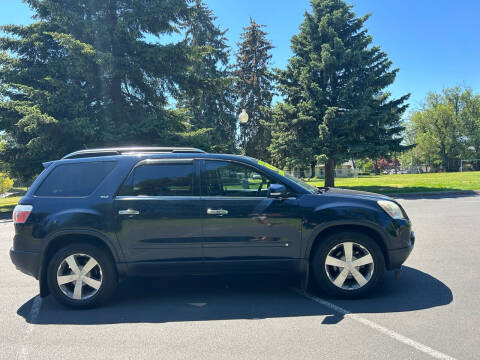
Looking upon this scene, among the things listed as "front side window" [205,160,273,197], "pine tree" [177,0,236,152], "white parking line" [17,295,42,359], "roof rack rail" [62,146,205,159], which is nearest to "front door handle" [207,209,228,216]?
"front side window" [205,160,273,197]

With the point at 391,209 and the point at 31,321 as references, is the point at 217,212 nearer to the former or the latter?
the point at 391,209

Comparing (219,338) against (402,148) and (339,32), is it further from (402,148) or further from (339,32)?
(339,32)

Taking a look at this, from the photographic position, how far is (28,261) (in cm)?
391

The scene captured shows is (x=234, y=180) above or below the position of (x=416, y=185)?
above

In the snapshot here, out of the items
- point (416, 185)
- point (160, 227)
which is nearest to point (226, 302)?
point (160, 227)

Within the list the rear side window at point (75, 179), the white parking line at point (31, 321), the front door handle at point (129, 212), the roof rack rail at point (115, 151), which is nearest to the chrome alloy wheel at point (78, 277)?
the white parking line at point (31, 321)

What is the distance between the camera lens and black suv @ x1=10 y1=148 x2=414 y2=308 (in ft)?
12.8

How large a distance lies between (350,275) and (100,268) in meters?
2.96

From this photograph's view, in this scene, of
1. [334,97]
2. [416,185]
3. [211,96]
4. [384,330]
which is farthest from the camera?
[211,96]

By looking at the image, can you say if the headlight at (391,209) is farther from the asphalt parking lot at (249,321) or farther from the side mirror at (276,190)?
the side mirror at (276,190)

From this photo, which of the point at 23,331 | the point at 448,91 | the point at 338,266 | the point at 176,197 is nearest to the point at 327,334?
the point at 338,266

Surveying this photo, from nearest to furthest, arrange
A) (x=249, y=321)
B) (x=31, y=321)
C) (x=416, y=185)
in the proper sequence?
(x=249, y=321) → (x=31, y=321) → (x=416, y=185)

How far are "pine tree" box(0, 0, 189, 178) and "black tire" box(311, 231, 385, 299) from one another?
12965 millimetres

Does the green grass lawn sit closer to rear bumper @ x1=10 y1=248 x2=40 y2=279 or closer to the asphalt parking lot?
the asphalt parking lot
